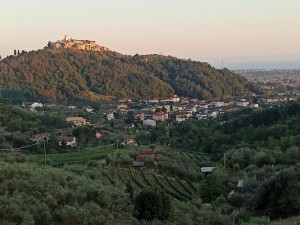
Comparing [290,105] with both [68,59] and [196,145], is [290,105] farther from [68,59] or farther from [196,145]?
[68,59]

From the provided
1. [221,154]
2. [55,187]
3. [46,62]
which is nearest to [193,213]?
→ [55,187]

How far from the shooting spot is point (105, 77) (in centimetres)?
9150

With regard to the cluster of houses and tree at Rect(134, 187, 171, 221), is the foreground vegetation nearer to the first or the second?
tree at Rect(134, 187, 171, 221)

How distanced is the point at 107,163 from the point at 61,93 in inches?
2120

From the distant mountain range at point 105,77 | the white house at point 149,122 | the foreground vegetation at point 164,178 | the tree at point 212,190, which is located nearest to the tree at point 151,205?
the foreground vegetation at point 164,178

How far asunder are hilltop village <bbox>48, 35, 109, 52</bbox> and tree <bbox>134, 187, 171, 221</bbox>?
10456 cm

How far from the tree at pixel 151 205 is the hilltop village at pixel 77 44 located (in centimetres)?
10456

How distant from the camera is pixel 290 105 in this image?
40219 millimetres

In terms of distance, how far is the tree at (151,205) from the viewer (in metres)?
12.4

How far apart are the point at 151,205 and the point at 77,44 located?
370ft

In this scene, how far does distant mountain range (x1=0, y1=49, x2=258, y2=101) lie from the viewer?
258 ft

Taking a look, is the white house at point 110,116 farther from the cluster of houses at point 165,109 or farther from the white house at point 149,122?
the white house at point 149,122

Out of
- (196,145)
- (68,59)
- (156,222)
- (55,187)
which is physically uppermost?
(68,59)

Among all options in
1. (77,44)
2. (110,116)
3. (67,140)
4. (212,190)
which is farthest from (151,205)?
(77,44)
